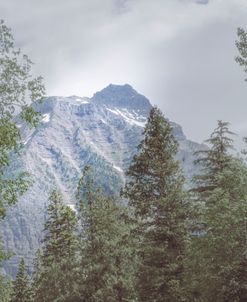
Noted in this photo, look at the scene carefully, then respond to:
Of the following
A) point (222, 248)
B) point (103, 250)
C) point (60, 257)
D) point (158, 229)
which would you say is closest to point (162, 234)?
point (158, 229)

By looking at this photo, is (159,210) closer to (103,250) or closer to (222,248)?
(222,248)

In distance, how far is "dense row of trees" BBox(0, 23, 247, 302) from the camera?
2281cm

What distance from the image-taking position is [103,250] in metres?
38.0

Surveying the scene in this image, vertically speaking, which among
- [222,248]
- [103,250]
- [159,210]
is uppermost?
[159,210]

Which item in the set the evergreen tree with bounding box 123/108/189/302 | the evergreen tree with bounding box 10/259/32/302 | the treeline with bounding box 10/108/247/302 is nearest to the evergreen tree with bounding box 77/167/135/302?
the treeline with bounding box 10/108/247/302

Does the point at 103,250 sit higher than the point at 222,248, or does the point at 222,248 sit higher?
the point at 103,250

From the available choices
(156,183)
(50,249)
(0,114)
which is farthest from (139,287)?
(50,249)

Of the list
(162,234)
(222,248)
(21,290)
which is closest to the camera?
(222,248)

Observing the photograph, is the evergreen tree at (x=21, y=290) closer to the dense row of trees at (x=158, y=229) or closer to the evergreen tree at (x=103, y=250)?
the dense row of trees at (x=158, y=229)

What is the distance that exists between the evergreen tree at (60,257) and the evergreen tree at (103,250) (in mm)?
2475

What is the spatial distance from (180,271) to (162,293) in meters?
1.48

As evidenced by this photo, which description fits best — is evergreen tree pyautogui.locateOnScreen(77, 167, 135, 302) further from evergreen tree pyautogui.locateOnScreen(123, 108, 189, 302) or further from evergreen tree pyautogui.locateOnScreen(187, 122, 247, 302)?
evergreen tree pyautogui.locateOnScreen(187, 122, 247, 302)

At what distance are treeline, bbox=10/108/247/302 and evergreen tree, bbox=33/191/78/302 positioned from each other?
12cm

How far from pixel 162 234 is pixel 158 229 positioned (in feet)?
1.12
